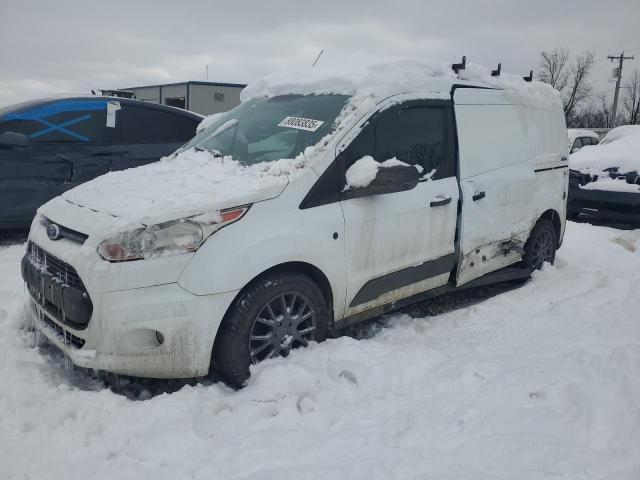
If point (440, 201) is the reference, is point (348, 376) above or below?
below

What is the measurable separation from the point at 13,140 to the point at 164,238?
350cm

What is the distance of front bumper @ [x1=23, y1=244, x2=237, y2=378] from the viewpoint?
274 cm

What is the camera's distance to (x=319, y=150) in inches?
132

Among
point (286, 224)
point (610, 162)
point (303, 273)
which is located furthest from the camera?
point (610, 162)

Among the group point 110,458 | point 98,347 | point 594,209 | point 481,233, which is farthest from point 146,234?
point 594,209

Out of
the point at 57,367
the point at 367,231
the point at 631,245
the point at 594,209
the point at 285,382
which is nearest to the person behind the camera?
the point at 285,382

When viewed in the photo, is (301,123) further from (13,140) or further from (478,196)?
(13,140)

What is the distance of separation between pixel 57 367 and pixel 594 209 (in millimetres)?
7994

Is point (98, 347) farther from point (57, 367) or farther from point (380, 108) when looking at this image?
point (380, 108)

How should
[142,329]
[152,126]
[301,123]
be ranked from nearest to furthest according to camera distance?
[142,329], [301,123], [152,126]

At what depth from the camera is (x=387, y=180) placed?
3387mm

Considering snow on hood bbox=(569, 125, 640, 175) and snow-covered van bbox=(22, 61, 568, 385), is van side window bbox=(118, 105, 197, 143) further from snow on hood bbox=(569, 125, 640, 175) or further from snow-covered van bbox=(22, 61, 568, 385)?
snow on hood bbox=(569, 125, 640, 175)

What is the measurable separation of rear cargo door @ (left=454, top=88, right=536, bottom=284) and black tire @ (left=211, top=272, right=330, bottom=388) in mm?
1507

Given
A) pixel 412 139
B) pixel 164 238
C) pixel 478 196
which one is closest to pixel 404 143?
pixel 412 139
